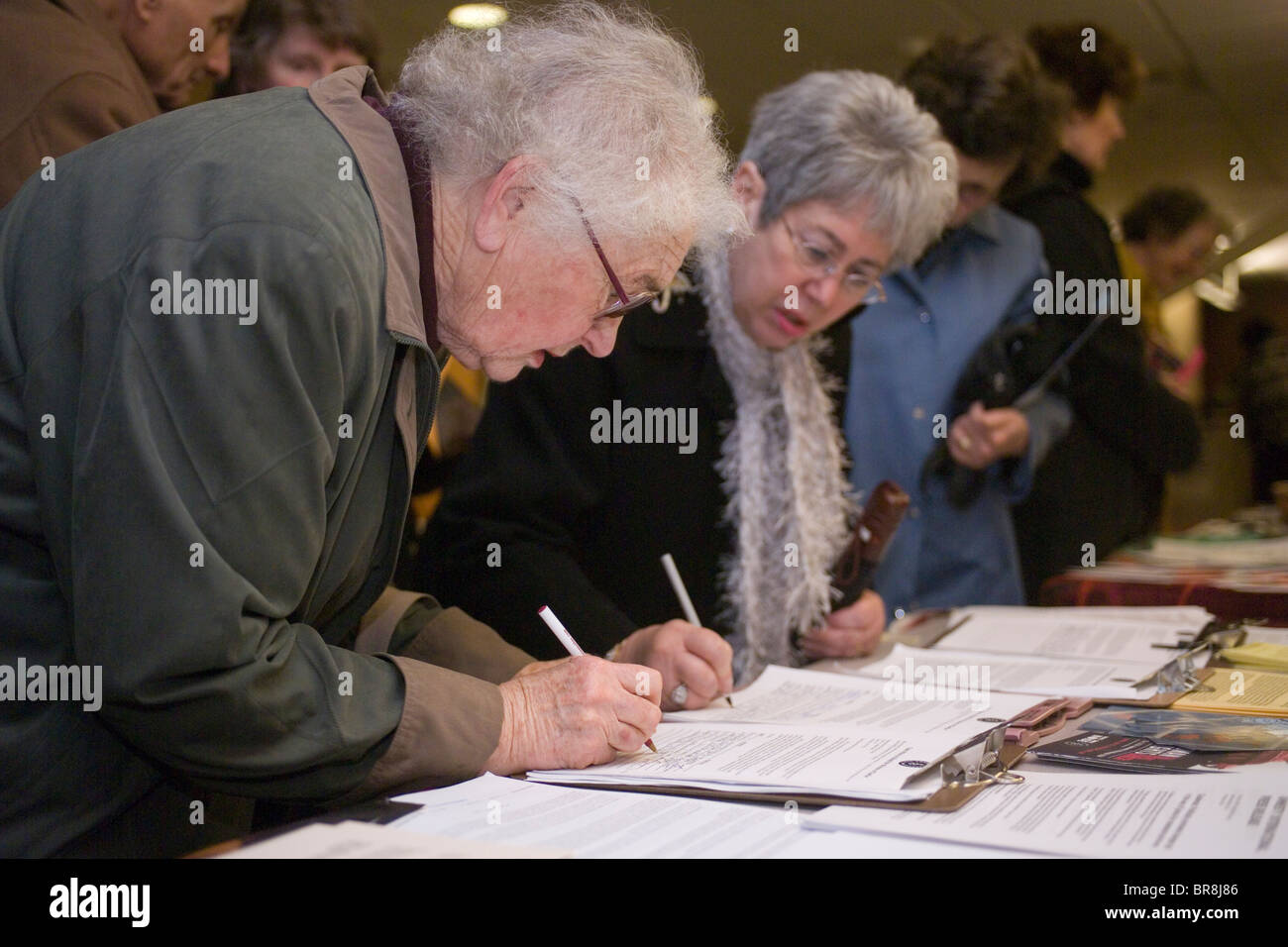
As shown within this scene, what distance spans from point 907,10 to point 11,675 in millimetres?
5615

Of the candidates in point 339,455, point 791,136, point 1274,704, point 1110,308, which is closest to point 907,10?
point 1110,308

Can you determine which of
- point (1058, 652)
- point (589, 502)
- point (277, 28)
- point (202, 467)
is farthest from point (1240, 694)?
point (277, 28)

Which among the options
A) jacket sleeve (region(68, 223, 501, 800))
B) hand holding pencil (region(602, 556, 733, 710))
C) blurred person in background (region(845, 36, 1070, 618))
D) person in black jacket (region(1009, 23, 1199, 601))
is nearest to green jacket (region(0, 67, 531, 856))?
jacket sleeve (region(68, 223, 501, 800))

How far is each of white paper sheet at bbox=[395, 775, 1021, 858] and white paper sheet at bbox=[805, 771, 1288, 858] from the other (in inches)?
1.1

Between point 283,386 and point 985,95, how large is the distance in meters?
2.05

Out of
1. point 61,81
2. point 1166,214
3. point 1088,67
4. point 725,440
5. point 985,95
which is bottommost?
point 725,440

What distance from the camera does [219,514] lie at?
0.95 meters

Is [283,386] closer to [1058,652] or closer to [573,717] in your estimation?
[573,717]

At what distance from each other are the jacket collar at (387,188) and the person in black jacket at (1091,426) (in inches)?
79.4

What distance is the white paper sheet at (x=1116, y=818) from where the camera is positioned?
924mm

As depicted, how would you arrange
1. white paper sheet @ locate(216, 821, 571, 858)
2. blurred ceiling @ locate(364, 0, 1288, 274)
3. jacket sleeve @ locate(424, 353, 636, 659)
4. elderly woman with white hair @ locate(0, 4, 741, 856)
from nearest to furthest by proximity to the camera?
1. white paper sheet @ locate(216, 821, 571, 858)
2. elderly woman with white hair @ locate(0, 4, 741, 856)
3. jacket sleeve @ locate(424, 353, 636, 659)
4. blurred ceiling @ locate(364, 0, 1288, 274)

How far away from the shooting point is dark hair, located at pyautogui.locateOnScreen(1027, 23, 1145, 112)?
322cm

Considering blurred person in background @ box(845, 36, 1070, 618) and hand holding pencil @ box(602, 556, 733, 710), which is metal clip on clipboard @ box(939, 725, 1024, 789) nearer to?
hand holding pencil @ box(602, 556, 733, 710)

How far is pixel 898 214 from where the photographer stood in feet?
6.30
